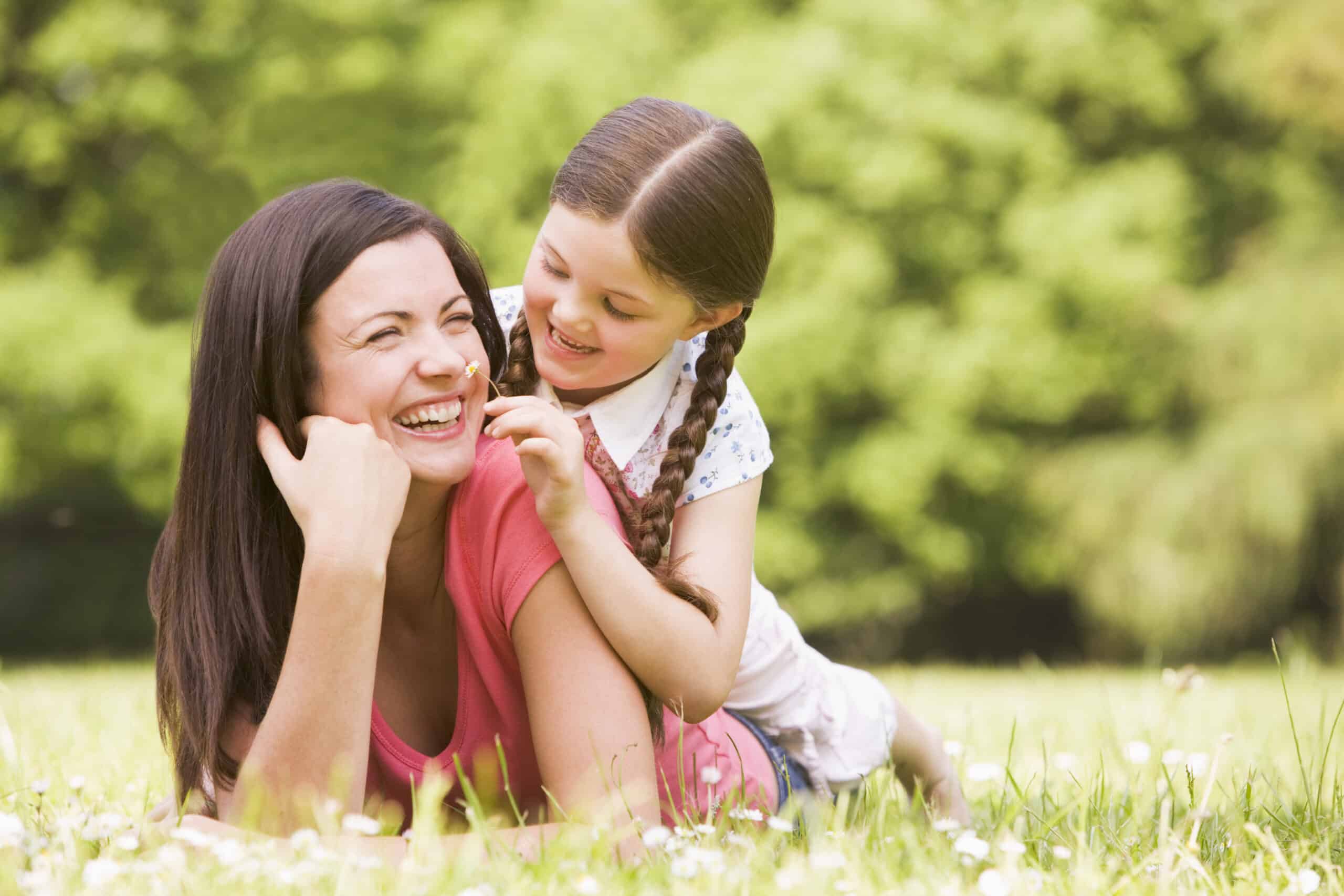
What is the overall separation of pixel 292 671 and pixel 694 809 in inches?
32.4

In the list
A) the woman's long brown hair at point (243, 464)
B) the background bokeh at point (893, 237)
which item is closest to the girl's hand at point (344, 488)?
the woman's long brown hair at point (243, 464)

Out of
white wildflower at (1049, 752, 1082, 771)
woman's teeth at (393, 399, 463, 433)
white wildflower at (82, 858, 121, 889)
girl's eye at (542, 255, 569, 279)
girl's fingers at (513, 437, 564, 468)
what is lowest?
white wildflower at (1049, 752, 1082, 771)

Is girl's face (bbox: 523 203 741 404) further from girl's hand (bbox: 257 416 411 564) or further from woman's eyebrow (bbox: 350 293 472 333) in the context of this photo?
girl's hand (bbox: 257 416 411 564)

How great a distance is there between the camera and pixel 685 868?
1.94m

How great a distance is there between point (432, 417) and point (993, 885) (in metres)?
1.31

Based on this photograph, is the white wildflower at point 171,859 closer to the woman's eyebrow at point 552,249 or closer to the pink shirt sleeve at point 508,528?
the pink shirt sleeve at point 508,528

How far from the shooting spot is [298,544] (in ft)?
8.64

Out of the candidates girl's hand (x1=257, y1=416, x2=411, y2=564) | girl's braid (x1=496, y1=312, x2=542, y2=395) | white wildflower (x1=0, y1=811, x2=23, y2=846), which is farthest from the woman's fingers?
white wildflower (x1=0, y1=811, x2=23, y2=846)

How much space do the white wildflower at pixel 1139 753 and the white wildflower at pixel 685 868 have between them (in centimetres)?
147

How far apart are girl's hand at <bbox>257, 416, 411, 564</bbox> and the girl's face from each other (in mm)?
553

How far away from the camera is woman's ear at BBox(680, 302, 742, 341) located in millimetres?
2979

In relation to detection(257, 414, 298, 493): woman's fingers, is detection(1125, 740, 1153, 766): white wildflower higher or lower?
lower

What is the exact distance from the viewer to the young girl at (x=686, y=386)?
2686 millimetres

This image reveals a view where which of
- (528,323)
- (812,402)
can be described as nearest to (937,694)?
(528,323)
